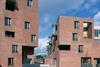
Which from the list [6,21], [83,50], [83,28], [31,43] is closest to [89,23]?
[83,28]

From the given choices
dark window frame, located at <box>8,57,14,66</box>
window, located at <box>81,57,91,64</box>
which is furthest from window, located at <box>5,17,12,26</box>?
window, located at <box>81,57,91,64</box>

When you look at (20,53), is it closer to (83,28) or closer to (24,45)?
(24,45)

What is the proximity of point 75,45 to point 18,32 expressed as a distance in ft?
66.2

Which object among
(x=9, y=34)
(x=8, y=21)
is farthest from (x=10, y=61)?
(x=8, y=21)

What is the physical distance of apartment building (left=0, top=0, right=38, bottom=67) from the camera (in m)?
73.6

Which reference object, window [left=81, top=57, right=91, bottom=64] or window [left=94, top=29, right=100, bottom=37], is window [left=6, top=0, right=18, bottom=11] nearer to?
window [left=81, top=57, right=91, bottom=64]

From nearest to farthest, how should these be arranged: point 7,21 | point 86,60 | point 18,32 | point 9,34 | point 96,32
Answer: point 7,21
point 9,34
point 18,32
point 86,60
point 96,32

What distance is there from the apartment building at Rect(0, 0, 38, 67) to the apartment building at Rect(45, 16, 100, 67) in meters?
10.7

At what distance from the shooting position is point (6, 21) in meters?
74.7

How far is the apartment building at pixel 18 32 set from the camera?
7362 cm

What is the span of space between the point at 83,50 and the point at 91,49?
2.58 metres

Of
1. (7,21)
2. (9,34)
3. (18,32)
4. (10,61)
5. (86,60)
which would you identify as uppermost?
(7,21)

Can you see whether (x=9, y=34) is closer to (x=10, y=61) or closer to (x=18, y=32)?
(x=18, y=32)

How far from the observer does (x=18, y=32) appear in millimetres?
77500
